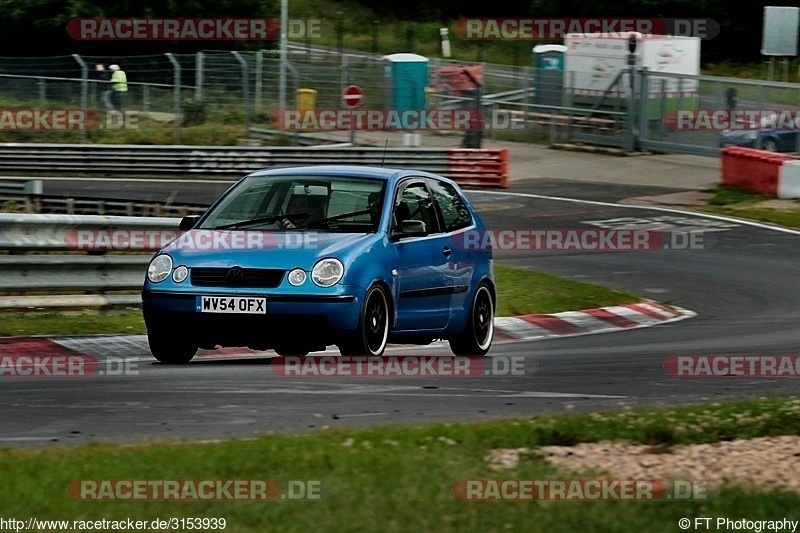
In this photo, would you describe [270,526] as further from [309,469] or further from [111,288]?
[111,288]

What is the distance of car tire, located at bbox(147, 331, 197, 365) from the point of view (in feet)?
33.4

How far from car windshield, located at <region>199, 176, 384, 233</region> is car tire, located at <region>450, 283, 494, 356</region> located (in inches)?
59.1

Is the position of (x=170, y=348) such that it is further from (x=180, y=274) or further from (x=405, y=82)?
(x=405, y=82)

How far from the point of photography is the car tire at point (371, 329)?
9867 mm

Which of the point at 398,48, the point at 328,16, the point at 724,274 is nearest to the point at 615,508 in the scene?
the point at 724,274

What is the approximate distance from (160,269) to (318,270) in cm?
112

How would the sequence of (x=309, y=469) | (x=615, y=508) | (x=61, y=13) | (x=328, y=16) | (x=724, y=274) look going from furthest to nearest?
(x=328, y=16) → (x=61, y=13) → (x=724, y=274) → (x=309, y=469) → (x=615, y=508)

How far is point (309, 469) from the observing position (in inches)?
241

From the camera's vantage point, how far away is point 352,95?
3178 centimetres

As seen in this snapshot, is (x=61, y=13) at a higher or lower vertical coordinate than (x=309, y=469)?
higher

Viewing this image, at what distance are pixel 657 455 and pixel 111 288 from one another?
7.43m
